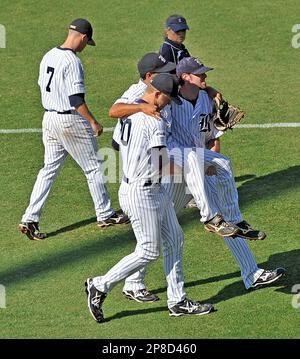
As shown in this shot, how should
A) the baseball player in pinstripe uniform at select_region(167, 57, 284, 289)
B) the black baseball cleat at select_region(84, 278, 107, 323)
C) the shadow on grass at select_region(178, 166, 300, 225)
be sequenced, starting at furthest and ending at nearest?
the shadow on grass at select_region(178, 166, 300, 225) < the baseball player in pinstripe uniform at select_region(167, 57, 284, 289) < the black baseball cleat at select_region(84, 278, 107, 323)

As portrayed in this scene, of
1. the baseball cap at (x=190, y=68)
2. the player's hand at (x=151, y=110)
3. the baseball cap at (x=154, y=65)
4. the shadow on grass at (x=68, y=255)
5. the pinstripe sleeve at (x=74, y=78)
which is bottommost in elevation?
the shadow on grass at (x=68, y=255)

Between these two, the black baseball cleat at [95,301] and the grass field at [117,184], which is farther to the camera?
the grass field at [117,184]

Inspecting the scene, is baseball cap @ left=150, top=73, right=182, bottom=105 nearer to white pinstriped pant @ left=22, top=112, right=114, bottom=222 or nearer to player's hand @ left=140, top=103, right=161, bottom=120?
player's hand @ left=140, top=103, right=161, bottom=120

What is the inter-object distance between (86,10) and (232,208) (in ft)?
30.7

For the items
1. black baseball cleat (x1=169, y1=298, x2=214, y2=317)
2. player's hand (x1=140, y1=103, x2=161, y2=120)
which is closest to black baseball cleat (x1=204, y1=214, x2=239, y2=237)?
black baseball cleat (x1=169, y1=298, x2=214, y2=317)

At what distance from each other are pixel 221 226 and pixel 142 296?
39.9 inches

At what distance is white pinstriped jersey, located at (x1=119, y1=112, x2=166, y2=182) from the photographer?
8.69m

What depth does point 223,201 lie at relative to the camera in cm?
954

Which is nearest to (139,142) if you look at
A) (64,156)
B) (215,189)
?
(215,189)

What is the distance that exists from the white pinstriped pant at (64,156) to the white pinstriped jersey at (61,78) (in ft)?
0.47

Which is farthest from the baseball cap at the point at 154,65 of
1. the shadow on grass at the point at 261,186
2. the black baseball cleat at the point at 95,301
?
the shadow on grass at the point at 261,186

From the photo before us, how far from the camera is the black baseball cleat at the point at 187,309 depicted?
30.2ft

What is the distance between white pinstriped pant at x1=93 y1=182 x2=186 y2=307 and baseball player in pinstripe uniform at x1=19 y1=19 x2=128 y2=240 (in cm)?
196

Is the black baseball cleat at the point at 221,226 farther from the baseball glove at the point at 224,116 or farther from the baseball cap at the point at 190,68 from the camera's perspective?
the baseball glove at the point at 224,116
